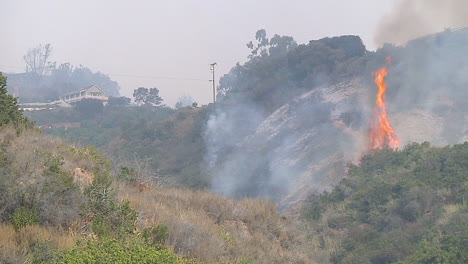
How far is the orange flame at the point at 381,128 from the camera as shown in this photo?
4416 cm

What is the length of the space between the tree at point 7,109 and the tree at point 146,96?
86006 millimetres

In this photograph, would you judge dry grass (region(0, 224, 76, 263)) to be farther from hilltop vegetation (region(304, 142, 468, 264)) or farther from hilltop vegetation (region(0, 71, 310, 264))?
hilltop vegetation (region(304, 142, 468, 264))

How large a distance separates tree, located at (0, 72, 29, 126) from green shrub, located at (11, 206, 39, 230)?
3.93 m

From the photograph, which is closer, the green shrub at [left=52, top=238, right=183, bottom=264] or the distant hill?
the green shrub at [left=52, top=238, right=183, bottom=264]

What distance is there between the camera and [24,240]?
683 cm

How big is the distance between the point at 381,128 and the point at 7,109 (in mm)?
39574

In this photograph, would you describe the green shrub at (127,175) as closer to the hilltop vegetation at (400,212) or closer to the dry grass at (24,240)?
the dry grass at (24,240)

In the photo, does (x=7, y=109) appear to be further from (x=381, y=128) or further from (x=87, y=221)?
(x=381, y=128)

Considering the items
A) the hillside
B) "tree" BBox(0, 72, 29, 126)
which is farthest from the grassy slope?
the hillside

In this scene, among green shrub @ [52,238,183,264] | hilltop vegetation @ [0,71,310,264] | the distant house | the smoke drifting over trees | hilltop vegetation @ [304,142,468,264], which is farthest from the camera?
the distant house

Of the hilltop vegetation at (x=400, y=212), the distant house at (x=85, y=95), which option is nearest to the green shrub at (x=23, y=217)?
the hilltop vegetation at (x=400, y=212)

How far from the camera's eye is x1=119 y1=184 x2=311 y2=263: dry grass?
356 inches

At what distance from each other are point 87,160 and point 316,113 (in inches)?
1762

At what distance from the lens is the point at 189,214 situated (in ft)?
35.5
